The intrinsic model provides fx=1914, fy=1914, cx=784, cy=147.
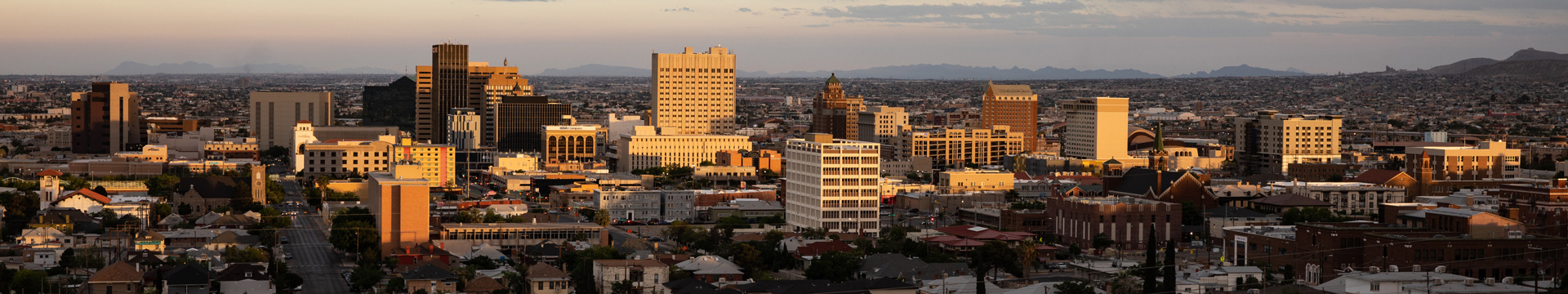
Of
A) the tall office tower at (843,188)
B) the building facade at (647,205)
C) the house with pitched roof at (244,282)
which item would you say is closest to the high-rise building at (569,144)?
the building facade at (647,205)

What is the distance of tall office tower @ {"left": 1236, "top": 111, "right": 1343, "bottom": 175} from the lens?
138 meters

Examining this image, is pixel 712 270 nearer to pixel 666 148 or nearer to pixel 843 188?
pixel 843 188

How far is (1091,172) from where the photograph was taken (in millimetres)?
134625

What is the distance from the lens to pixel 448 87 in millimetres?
171500

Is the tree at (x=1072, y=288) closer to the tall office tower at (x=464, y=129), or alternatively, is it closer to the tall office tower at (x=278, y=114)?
the tall office tower at (x=464, y=129)

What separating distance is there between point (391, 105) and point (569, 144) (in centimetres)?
5791

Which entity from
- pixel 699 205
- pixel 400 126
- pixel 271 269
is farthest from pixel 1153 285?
pixel 400 126

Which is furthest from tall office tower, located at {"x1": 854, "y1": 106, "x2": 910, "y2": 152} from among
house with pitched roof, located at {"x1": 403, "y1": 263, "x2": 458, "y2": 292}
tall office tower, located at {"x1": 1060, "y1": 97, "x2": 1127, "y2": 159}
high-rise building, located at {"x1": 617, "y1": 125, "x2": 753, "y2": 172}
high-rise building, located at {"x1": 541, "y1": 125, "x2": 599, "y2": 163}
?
house with pitched roof, located at {"x1": 403, "y1": 263, "x2": 458, "y2": 292}

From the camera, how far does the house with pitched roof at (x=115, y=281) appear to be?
57.0m

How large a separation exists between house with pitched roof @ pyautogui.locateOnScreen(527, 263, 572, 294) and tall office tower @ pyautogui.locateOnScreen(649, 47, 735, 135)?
96.6m

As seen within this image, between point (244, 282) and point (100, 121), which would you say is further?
point (100, 121)

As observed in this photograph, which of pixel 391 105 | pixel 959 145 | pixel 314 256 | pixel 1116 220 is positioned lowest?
pixel 314 256

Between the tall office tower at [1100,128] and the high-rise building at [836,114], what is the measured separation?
21.8 metres

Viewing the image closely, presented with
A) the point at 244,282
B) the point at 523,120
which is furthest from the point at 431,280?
the point at 523,120
